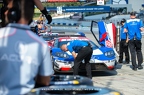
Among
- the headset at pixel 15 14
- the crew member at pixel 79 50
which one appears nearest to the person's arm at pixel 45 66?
the headset at pixel 15 14

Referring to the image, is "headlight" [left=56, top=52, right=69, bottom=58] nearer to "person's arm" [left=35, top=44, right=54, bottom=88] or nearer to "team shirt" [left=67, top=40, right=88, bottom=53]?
"team shirt" [left=67, top=40, right=88, bottom=53]

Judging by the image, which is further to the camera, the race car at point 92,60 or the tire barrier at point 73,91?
the race car at point 92,60

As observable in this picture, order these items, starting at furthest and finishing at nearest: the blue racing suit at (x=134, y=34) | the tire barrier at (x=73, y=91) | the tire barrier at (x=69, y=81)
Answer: the blue racing suit at (x=134, y=34) < the tire barrier at (x=69, y=81) < the tire barrier at (x=73, y=91)

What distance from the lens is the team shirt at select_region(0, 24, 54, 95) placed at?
252 cm

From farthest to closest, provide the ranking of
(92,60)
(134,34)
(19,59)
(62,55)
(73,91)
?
(134,34) → (92,60) → (62,55) → (73,91) → (19,59)

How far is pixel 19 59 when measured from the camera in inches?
99.2

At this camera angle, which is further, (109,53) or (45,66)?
(109,53)

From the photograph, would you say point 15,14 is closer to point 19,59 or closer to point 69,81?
point 19,59

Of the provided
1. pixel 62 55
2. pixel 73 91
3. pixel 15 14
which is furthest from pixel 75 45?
pixel 15 14

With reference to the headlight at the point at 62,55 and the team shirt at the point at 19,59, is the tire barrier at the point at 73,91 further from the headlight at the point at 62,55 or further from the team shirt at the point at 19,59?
the headlight at the point at 62,55

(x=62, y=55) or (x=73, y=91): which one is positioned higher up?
(x=73, y=91)

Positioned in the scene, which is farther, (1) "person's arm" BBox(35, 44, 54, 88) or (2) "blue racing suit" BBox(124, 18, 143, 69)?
(2) "blue racing suit" BBox(124, 18, 143, 69)

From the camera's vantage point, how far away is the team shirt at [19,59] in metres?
2.52

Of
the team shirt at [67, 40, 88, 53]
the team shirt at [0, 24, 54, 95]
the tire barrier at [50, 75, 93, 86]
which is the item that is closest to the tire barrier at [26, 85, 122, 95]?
the tire barrier at [50, 75, 93, 86]
